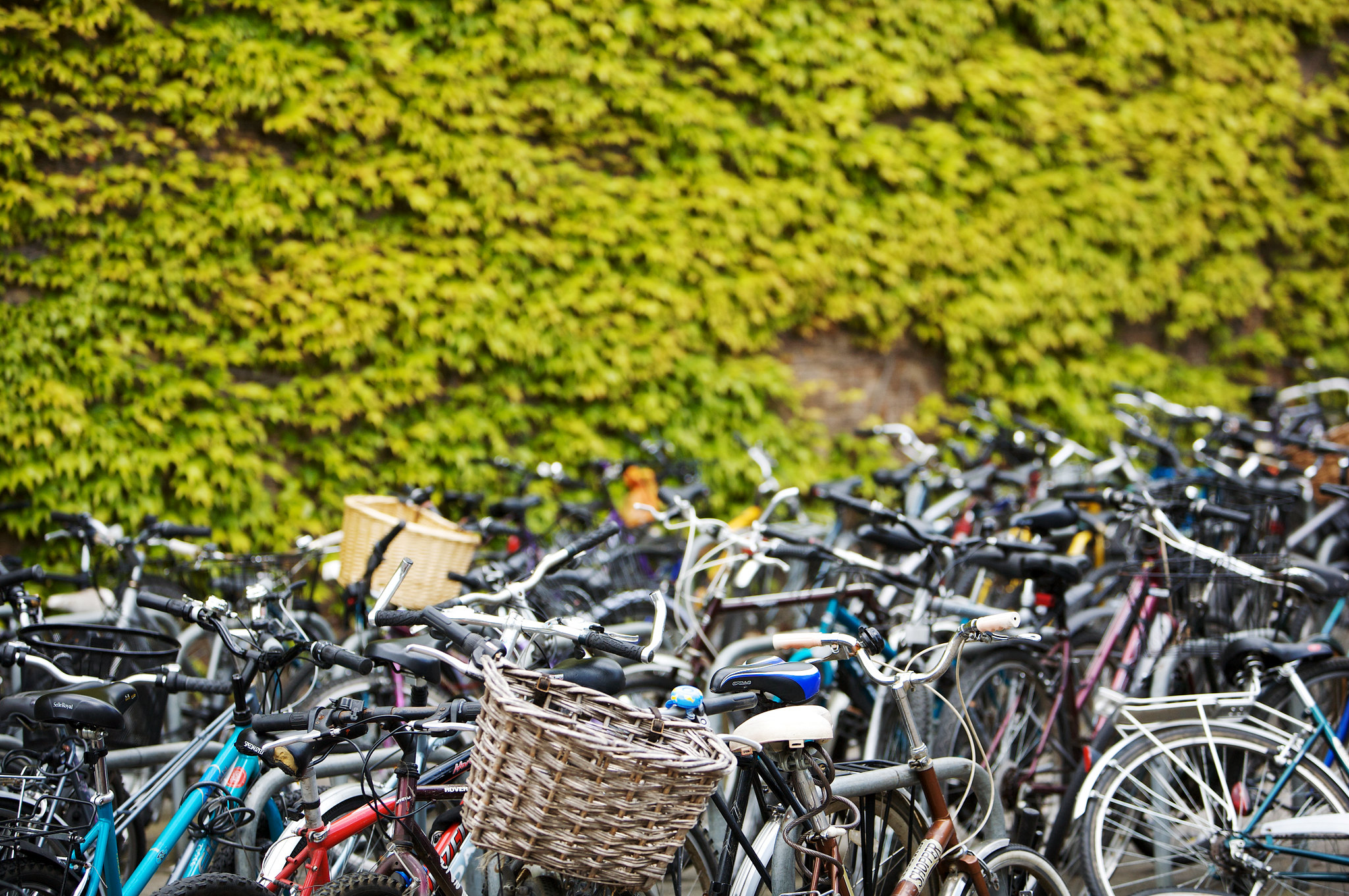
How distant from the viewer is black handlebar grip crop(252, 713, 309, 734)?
218cm

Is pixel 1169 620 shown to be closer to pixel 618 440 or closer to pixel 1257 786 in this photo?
pixel 1257 786

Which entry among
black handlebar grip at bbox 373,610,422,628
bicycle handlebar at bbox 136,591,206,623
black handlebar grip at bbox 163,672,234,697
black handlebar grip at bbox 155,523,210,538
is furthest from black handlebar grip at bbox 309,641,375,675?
black handlebar grip at bbox 155,523,210,538

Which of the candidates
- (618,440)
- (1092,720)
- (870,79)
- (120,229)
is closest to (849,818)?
(1092,720)

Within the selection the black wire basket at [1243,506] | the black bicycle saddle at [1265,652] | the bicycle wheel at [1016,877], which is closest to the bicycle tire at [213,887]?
the bicycle wheel at [1016,877]

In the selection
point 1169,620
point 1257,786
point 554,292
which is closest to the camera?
point 1257,786

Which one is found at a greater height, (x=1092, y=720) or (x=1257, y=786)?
(x=1257, y=786)

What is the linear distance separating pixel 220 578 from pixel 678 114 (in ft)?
13.3

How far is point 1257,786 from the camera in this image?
307 centimetres

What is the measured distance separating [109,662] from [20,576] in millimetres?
452

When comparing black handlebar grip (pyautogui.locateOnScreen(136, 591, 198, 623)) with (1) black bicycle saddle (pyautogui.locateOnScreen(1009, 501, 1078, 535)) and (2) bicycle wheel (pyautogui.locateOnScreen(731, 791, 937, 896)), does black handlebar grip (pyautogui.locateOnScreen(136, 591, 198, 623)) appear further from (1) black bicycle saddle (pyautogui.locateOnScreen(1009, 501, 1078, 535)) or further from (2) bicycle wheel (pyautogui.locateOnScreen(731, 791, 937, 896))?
(1) black bicycle saddle (pyautogui.locateOnScreen(1009, 501, 1078, 535))

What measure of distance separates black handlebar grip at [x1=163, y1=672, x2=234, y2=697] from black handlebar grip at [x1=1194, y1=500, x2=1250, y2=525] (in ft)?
12.6

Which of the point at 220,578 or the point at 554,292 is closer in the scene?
the point at 220,578

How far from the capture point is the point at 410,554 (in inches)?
138

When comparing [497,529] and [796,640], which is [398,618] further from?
[497,529]
